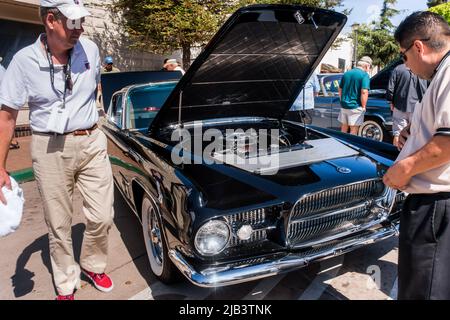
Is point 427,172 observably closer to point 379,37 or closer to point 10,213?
point 10,213

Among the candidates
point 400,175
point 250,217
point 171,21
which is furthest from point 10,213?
point 171,21

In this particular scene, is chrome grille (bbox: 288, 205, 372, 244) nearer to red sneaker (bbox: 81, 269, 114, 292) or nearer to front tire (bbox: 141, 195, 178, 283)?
front tire (bbox: 141, 195, 178, 283)

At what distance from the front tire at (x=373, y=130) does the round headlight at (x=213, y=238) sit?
5.80 meters

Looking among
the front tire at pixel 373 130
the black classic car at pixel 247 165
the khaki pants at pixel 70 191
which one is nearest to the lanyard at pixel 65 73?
the khaki pants at pixel 70 191

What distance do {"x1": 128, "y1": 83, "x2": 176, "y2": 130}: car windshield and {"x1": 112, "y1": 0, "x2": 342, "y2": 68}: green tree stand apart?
5455 millimetres

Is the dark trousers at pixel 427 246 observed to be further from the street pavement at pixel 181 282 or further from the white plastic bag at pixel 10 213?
the white plastic bag at pixel 10 213

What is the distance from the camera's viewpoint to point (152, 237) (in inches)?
115

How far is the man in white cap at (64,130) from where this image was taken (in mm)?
2225

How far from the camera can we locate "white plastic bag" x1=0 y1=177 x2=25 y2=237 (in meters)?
2.03

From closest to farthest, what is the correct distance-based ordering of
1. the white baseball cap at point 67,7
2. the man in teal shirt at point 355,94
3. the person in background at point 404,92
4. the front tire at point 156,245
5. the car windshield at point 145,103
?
1. the white baseball cap at point 67,7
2. the front tire at point 156,245
3. the car windshield at point 145,103
4. the person in background at point 404,92
5. the man in teal shirt at point 355,94

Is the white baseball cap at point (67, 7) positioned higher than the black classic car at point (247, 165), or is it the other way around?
the white baseball cap at point (67, 7)

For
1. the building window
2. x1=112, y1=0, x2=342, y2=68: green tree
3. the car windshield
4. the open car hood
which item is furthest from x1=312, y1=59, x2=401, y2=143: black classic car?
the building window

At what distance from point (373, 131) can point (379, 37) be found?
96.4 feet

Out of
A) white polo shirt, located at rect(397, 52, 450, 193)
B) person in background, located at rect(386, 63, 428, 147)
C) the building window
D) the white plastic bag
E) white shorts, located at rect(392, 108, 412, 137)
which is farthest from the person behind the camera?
the building window
